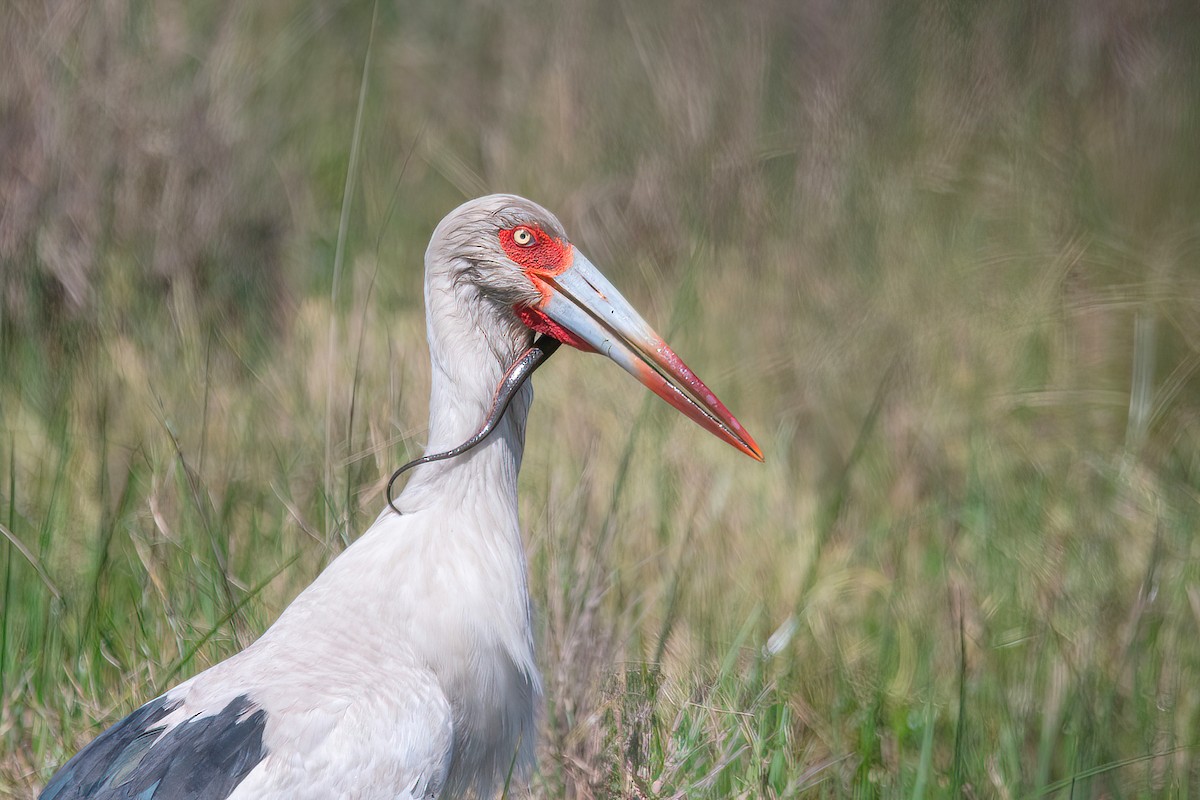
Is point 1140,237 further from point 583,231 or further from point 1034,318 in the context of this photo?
point 583,231

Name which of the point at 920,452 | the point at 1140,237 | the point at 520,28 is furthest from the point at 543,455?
the point at 520,28

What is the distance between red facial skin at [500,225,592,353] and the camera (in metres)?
2.73

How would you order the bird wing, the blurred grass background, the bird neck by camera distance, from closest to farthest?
1. the bird wing
2. the bird neck
3. the blurred grass background

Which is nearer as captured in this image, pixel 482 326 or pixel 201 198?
pixel 482 326

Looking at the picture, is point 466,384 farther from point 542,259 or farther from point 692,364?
point 692,364

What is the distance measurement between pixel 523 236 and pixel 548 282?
10 cm

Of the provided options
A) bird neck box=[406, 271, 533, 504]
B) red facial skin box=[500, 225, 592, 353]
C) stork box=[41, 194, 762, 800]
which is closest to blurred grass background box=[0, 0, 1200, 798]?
stork box=[41, 194, 762, 800]

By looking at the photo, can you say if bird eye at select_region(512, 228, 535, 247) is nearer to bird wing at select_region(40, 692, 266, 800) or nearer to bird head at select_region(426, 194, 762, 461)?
bird head at select_region(426, 194, 762, 461)

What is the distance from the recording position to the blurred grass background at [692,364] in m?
3.16

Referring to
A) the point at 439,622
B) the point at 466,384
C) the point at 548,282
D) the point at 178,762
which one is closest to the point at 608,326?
the point at 548,282

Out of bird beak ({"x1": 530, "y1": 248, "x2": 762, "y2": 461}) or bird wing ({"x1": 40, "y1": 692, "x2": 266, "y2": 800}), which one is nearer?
bird wing ({"x1": 40, "y1": 692, "x2": 266, "y2": 800})

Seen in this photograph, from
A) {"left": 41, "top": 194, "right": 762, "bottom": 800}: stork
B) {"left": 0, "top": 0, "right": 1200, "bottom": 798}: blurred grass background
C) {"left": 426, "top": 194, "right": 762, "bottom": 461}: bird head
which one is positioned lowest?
{"left": 0, "top": 0, "right": 1200, "bottom": 798}: blurred grass background

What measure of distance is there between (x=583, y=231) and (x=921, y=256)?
4.41 feet

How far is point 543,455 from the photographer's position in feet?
14.6
